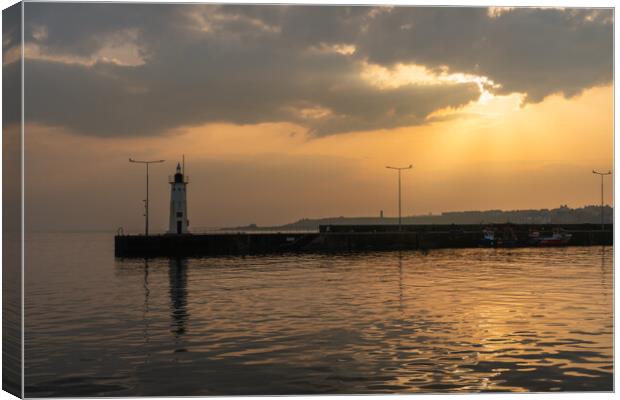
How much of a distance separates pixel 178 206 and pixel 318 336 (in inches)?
2537

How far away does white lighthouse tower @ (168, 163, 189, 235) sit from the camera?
83.4m

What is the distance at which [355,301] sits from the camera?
Result: 102ft

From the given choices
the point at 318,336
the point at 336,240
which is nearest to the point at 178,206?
the point at 336,240

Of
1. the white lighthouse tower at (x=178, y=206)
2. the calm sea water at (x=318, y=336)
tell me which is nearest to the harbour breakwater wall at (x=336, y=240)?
the white lighthouse tower at (x=178, y=206)

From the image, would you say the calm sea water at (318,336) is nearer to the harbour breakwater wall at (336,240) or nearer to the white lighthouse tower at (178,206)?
the harbour breakwater wall at (336,240)

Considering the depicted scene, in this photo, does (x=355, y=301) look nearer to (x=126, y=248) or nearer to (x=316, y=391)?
(x=316, y=391)

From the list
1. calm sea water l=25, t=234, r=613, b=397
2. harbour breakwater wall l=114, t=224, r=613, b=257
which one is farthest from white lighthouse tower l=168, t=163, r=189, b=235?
calm sea water l=25, t=234, r=613, b=397

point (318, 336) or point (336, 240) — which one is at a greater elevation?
point (336, 240)

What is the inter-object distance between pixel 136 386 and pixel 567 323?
587 inches

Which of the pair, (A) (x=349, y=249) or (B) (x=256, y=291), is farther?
(A) (x=349, y=249)

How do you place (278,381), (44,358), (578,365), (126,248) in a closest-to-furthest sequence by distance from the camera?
(278,381) → (578,365) → (44,358) → (126,248)

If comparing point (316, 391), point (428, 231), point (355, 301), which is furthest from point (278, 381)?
point (428, 231)

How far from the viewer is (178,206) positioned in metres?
83.6

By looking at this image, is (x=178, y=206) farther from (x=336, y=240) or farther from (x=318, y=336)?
(x=318, y=336)
